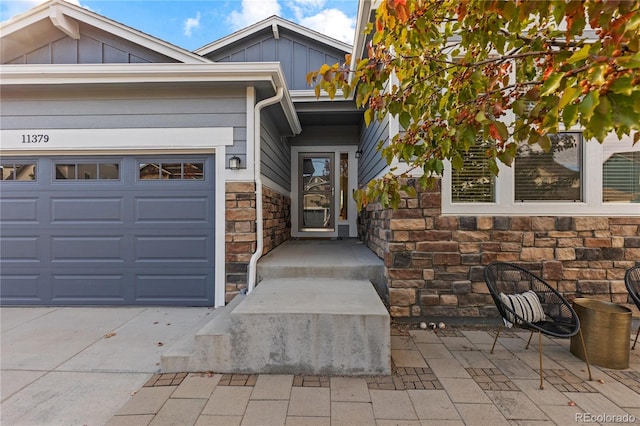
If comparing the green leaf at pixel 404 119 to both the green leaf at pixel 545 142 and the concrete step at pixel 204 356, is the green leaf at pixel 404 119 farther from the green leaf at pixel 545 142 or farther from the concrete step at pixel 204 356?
the concrete step at pixel 204 356

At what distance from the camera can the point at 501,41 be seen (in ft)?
5.98

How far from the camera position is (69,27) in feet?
13.4

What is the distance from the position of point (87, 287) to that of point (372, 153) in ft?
14.5

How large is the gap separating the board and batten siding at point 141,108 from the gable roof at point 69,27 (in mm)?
720

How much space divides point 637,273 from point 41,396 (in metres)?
5.19

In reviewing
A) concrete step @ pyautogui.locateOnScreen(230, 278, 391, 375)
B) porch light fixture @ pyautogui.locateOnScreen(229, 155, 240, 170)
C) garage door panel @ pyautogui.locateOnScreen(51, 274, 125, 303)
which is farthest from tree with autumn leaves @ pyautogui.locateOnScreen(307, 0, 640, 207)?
garage door panel @ pyautogui.locateOnScreen(51, 274, 125, 303)

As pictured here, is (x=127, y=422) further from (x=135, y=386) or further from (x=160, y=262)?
(x=160, y=262)

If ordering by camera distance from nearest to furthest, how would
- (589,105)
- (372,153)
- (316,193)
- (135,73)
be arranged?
(589,105), (135,73), (372,153), (316,193)

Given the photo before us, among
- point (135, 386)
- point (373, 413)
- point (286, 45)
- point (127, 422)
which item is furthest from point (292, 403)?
point (286, 45)

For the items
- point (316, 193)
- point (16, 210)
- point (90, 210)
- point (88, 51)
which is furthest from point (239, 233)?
point (88, 51)

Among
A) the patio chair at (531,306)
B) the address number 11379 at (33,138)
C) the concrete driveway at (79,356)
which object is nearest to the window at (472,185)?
the patio chair at (531,306)

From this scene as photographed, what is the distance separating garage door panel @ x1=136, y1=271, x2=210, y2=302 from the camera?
12.5ft

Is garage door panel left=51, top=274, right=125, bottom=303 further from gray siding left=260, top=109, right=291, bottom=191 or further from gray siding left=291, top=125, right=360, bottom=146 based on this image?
gray siding left=291, top=125, right=360, bottom=146

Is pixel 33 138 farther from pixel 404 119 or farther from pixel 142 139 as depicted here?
pixel 404 119
